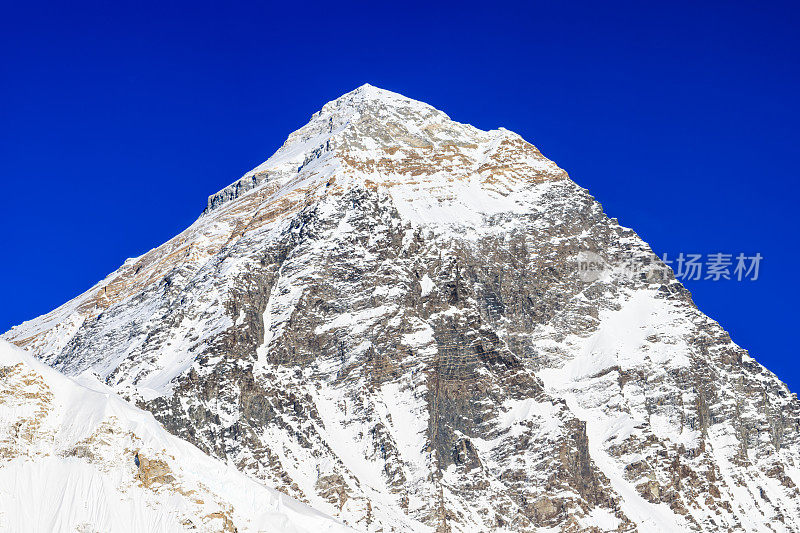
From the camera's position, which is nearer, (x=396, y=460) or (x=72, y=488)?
(x=72, y=488)

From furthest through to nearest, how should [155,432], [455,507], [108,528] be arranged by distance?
[455,507] → [155,432] → [108,528]

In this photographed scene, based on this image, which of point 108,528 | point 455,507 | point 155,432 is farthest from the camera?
point 455,507

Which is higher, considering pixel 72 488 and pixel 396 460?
pixel 396 460

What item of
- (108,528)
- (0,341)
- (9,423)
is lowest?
(108,528)

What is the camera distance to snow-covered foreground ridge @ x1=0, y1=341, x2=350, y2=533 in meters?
99.0

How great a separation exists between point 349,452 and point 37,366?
316 ft

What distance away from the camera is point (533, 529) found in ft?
654

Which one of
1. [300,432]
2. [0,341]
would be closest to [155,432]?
[0,341]

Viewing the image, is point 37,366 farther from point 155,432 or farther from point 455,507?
point 455,507

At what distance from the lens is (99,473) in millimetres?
101438

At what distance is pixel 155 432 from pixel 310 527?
51.2ft

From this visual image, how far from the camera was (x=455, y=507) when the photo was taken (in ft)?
639

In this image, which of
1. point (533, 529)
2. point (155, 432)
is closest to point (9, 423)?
point (155, 432)

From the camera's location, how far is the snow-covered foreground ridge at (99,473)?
9900cm
